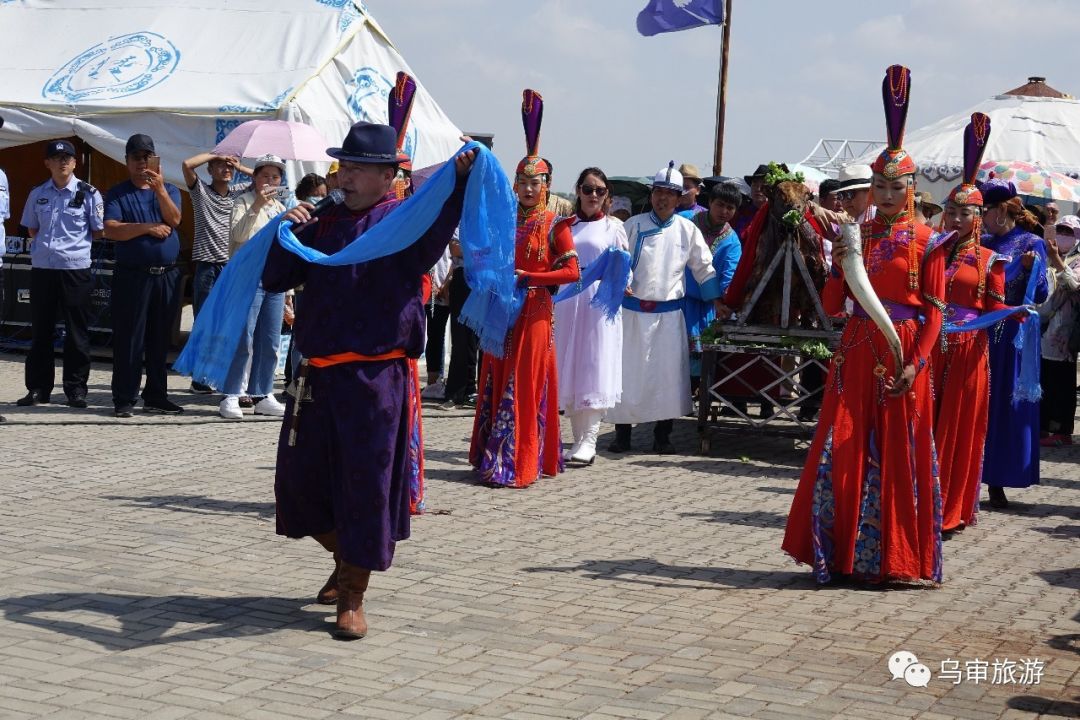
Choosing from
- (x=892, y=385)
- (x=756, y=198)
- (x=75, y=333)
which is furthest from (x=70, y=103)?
(x=892, y=385)

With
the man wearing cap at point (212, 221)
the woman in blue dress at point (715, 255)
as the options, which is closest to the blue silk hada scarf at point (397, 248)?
the woman in blue dress at point (715, 255)

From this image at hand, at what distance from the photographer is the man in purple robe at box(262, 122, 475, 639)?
593 cm

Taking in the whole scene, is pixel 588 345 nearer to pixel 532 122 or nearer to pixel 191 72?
pixel 532 122

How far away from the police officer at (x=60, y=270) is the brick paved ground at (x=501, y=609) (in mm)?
2550

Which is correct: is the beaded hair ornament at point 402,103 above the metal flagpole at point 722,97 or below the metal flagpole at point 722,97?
below

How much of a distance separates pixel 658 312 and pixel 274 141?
4730 millimetres

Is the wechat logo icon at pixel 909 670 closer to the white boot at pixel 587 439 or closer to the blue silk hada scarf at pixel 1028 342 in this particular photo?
the blue silk hada scarf at pixel 1028 342

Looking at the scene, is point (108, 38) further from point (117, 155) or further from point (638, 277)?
point (638, 277)

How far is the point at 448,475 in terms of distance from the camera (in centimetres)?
1010

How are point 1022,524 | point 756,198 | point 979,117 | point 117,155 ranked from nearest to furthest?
1. point 979,117
2. point 1022,524
3. point 756,198
4. point 117,155

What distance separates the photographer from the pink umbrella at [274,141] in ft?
46.1

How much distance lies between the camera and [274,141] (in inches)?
562

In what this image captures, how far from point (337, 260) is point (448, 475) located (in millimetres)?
4345

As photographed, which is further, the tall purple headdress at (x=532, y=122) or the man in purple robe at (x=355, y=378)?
the tall purple headdress at (x=532, y=122)
